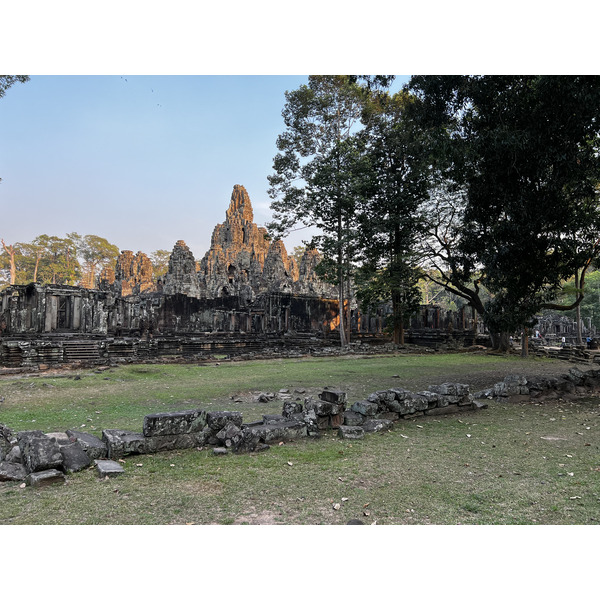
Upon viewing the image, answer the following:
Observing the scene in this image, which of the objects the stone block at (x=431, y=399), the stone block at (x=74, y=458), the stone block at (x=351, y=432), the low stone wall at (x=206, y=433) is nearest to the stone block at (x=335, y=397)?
the low stone wall at (x=206, y=433)

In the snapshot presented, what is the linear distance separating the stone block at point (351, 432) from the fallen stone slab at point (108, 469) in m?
2.44

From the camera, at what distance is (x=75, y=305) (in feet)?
61.4

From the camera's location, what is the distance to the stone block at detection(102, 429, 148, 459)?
3.87 meters

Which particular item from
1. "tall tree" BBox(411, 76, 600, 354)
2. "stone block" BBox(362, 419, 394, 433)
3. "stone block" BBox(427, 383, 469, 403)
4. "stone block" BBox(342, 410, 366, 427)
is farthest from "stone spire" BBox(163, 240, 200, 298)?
"stone block" BBox(362, 419, 394, 433)

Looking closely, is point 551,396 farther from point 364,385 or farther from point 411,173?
point 411,173

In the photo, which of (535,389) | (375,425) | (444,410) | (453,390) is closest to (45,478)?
(375,425)

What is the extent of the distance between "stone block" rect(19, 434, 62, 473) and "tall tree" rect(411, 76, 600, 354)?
7.94 meters

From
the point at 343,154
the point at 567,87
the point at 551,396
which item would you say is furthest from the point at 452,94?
the point at 343,154

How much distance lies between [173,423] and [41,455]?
118cm

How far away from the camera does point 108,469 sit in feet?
11.2

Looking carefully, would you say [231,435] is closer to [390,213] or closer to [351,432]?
[351,432]

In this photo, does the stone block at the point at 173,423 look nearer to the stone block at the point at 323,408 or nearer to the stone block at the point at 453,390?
the stone block at the point at 323,408

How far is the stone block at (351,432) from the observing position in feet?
15.5

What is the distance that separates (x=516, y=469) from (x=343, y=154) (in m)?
17.6
